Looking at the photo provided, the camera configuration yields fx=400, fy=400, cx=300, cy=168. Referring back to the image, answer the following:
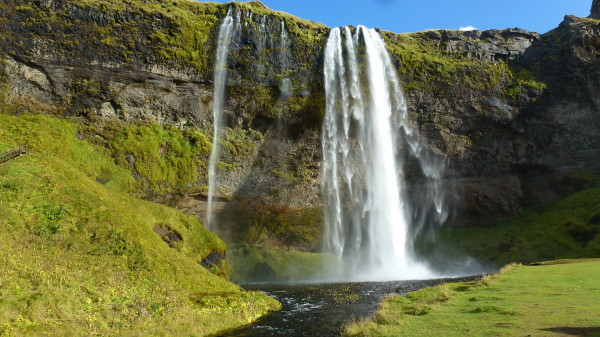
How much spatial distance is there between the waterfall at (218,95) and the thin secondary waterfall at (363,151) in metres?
13.4

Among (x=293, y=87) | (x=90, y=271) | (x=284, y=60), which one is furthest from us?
(x=284, y=60)

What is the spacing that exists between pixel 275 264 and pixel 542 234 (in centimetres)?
3755

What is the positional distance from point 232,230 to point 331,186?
47.7 ft

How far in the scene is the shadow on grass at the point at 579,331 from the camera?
954 cm

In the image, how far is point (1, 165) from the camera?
23656 mm

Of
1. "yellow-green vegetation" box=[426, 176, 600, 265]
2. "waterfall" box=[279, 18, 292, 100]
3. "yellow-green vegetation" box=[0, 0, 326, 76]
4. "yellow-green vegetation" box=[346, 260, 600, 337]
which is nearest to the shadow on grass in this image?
"yellow-green vegetation" box=[346, 260, 600, 337]

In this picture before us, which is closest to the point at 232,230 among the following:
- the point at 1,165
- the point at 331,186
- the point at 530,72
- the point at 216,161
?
the point at 216,161

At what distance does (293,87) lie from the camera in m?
52.4

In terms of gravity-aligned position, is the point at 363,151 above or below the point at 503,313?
above

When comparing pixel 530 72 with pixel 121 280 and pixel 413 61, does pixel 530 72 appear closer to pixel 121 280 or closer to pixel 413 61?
pixel 413 61

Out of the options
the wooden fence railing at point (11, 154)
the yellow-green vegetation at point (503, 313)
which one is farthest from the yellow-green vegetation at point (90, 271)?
the yellow-green vegetation at point (503, 313)

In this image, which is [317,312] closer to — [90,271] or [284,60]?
[90,271]

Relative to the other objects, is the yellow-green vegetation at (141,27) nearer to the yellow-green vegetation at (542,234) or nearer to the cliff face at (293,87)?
the cliff face at (293,87)

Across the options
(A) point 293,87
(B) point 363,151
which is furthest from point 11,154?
(B) point 363,151
